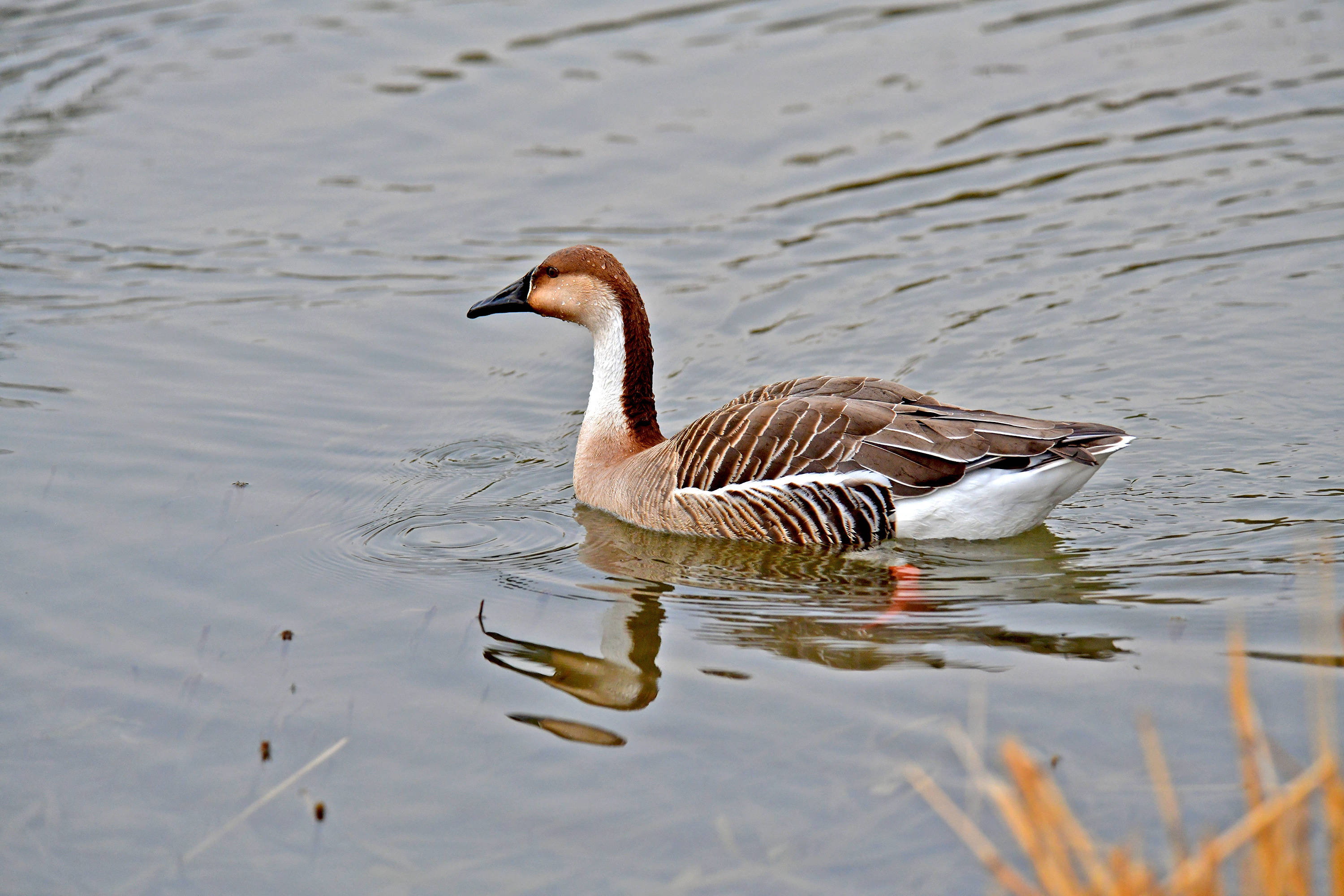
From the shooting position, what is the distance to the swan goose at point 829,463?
724 centimetres

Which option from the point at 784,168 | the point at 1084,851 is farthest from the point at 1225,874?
the point at 784,168

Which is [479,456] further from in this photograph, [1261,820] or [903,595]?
[1261,820]

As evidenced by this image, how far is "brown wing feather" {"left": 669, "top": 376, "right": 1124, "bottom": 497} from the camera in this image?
23.6 ft

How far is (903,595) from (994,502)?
2.67 ft

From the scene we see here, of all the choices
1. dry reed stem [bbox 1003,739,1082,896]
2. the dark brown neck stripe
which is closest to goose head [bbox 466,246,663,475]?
the dark brown neck stripe

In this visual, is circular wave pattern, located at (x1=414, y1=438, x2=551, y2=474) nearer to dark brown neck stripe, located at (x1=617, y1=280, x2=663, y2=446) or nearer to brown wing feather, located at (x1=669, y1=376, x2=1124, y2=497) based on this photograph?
dark brown neck stripe, located at (x1=617, y1=280, x2=663, y2=446)

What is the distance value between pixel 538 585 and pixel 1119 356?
464 centimetres

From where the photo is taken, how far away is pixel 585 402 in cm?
1002

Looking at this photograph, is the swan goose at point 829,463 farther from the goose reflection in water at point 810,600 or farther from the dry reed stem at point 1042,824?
the dry reed stem at point 1042,824

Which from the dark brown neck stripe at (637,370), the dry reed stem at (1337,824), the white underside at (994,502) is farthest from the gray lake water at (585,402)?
the dry reed stem at (1337,824)

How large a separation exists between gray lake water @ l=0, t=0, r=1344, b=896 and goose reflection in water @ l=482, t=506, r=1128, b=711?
0.03 m

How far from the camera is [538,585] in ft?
23.3

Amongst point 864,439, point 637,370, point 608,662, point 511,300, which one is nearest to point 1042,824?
point 608,662

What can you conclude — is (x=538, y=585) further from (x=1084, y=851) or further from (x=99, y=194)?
(x=99, y=194)
